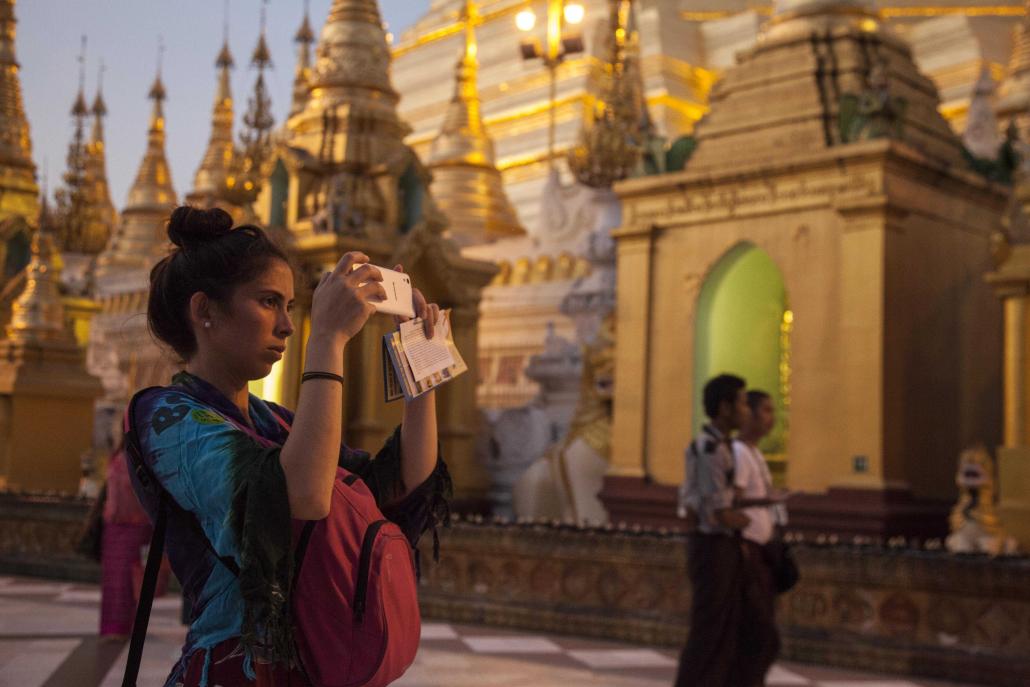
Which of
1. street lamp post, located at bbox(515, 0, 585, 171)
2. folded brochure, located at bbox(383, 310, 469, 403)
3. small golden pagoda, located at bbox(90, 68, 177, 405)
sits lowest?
folded brochure, located at bbox(383, 310, 469, 403)

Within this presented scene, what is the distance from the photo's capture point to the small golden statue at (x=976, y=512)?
706cm

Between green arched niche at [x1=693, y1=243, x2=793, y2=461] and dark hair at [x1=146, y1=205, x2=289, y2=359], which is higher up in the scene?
green arched niche at [x1=693, y1=243, x2=793, y2=461]

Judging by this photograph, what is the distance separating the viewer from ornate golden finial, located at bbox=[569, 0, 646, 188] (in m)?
13.0

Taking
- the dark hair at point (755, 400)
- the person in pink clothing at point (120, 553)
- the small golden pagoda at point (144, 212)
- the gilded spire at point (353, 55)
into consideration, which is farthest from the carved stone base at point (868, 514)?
the small golden pagoda at point (144, 212)

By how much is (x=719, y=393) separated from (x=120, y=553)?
2.97m

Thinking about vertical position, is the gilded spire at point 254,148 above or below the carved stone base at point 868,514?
above

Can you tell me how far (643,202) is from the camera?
897cm

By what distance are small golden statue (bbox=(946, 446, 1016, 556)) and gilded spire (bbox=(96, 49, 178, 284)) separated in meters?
16.7

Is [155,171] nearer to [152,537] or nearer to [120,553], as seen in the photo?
[120,553]

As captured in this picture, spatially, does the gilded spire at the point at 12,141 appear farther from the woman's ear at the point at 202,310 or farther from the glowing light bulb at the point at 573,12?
the woman's ear at the point at 202,310

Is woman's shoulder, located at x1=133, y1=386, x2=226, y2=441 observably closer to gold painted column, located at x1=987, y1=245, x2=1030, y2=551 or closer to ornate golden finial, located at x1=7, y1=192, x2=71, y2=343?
gold painted column, located at x1=987, y1=245, x2=1030, y2=551

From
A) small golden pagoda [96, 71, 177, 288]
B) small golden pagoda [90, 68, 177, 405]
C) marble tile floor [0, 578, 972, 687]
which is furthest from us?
small golden pagoda [96, 71, 177, 288]

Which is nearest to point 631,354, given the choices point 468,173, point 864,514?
point 864,514

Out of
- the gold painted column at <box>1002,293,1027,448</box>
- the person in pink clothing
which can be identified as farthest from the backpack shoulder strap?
the gold painted column at <box>1002,293,1027,448</box>
